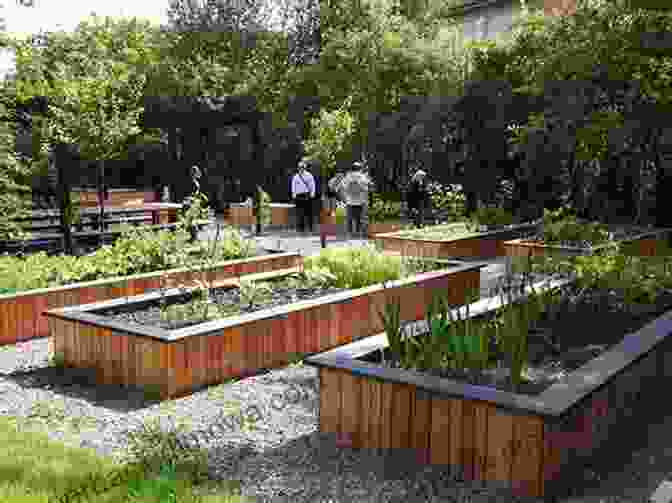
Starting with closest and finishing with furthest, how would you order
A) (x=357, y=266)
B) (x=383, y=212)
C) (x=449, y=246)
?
1. (x=357, y=266)
2. (x=449, y=246)
3. (x=383, y=212)

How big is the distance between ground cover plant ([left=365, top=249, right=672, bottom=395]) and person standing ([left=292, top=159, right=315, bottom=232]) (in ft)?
32.1

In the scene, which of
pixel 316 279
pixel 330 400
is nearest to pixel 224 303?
pixel 316 279

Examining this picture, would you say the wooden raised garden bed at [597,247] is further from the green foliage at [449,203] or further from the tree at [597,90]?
the green foliage at [449,203]

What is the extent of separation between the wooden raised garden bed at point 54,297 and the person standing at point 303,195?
7903mm

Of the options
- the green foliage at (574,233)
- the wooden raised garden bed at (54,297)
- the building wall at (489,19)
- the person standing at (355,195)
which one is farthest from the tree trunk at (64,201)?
the building wall at (489,19)

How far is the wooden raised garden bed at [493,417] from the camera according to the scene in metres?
3.72

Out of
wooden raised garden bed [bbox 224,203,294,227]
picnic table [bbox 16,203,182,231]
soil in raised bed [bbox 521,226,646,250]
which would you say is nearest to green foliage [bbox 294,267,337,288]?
soil in raised bed [bbox 521,226,646,250]

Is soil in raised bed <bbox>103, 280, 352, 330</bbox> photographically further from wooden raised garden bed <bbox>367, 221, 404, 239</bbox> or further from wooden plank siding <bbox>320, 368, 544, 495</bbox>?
wooden raised garden bed <bbox>367, 221, 404, 239</bbox>

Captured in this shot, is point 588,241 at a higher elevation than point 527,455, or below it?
higher

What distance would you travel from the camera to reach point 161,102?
2312cm

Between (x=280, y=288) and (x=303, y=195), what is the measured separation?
32.5ft

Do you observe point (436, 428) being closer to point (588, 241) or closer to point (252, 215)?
point (588, 241)

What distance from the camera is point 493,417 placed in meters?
3.84

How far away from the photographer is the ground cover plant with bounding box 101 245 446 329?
6.61 m
